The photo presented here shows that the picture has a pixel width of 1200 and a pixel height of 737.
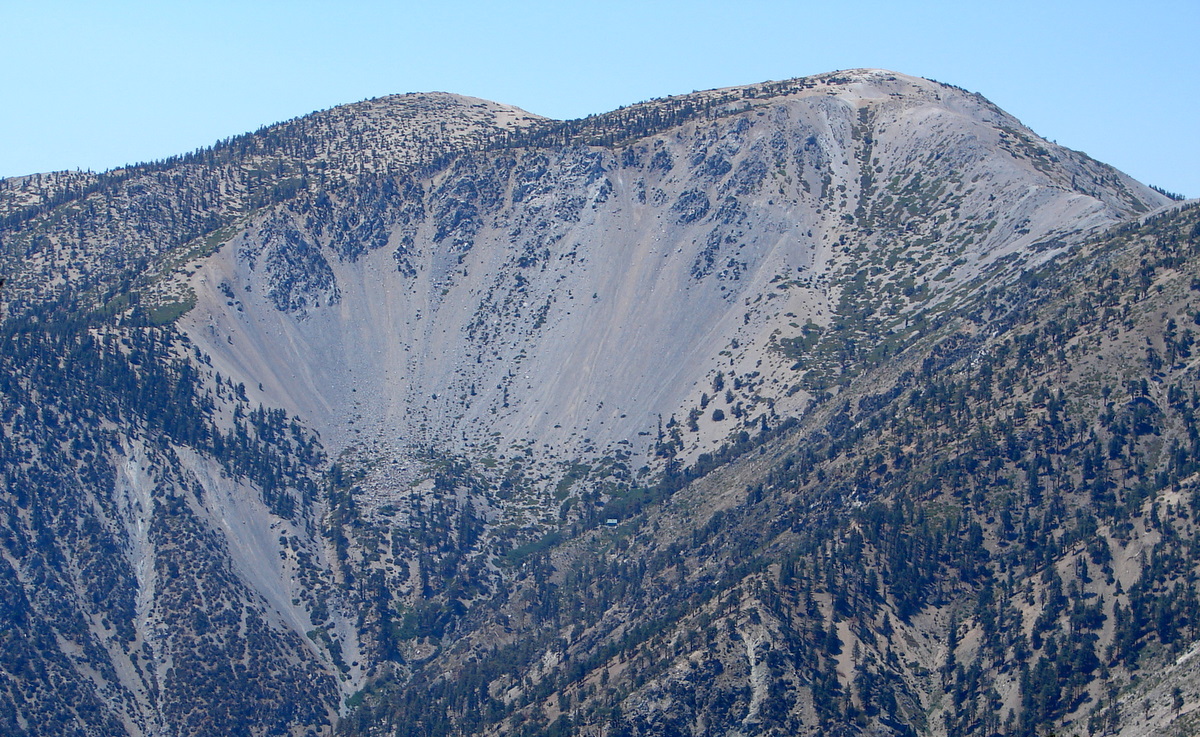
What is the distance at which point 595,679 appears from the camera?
187 metres

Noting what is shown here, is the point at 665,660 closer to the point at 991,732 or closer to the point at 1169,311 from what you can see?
the point at 991,732

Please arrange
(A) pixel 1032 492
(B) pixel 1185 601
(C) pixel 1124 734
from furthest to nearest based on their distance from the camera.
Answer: (A) pixel 1032 492 → (B) pixel 1185 601 → (C) pixel 1124 734

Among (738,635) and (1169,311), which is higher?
(1169,311)

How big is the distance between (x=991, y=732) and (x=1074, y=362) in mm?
60217

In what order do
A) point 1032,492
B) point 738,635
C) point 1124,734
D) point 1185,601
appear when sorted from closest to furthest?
point 1124,734 → point 1185,601 → point 738,635 → point 1032,492

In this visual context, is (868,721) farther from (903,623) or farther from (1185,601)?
(1185,601)

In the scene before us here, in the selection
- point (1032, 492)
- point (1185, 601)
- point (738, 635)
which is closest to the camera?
point (1185, 601)

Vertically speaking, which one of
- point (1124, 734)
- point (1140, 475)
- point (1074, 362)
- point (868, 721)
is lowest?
point (1124, 734)

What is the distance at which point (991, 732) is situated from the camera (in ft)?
533

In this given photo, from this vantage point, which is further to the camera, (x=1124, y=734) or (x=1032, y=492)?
(x=1032, y=492)

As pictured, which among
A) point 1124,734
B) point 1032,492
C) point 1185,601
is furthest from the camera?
point 1032,492

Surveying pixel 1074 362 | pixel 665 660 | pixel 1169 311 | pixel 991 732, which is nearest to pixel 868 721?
pixel 991 732

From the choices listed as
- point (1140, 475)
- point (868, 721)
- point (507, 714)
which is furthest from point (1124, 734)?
point (507, 714)

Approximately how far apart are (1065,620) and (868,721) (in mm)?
27304
